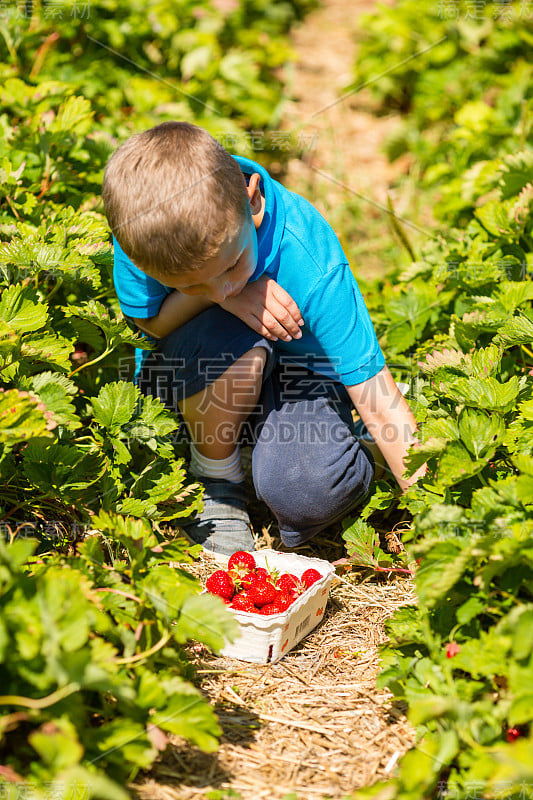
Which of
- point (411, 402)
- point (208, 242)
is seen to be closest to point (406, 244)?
point (411, 402)

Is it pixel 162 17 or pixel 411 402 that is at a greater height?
pixel 162 17

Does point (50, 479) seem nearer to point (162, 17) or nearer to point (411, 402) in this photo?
point (411, 402)

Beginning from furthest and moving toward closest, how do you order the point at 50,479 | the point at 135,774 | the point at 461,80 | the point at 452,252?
1. the point at 461,80
2. the point at 452,252
3. the point at 50,479
4. the point at 135,774

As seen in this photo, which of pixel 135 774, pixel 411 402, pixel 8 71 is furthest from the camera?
pixel 8 71

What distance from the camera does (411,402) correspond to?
2.04 meters

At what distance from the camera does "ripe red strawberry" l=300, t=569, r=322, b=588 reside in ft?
5.84

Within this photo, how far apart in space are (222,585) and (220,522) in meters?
0.34

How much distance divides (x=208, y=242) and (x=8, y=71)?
182 cm

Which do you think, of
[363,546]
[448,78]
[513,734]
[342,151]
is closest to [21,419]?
[363,546]

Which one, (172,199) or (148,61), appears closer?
(172,199)

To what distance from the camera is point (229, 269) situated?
1641mm

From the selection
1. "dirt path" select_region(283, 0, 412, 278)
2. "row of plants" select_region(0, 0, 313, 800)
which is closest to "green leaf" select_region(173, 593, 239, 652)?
"row of plants" select_region(0, 0, 313, 800)

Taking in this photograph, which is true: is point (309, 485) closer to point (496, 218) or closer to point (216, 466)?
point (216, 466)

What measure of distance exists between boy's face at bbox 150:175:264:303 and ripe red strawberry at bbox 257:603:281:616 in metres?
0.70
